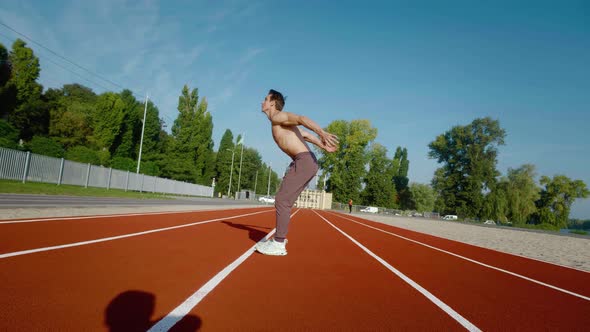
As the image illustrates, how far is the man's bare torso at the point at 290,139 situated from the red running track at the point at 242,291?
1562mm

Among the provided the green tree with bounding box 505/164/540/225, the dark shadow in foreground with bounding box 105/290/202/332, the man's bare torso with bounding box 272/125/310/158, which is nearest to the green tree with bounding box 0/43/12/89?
the man's bare torso with bounding box 272/125/310/158

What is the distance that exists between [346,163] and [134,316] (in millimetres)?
59828

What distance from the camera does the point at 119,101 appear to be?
48.8 metres

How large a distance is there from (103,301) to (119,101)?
52862 millimetres

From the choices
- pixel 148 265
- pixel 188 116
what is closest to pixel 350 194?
pixel 188 116

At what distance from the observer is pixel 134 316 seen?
2.17 meters

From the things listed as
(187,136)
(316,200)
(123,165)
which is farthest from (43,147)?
(316,200)

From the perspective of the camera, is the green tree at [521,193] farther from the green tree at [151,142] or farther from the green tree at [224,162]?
the green tree at [151,142]

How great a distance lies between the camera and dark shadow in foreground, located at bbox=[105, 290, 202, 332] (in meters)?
2.00

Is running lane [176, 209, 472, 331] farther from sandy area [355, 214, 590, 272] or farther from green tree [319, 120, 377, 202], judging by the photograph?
green tree [319, 120, 377, 202]

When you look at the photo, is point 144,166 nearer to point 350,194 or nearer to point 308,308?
point 350,194

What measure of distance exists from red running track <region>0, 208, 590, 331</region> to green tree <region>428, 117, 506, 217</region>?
170 ft

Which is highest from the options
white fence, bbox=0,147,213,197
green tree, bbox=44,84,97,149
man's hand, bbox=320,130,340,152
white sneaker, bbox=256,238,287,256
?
green tree, bbox=44,84,97,149

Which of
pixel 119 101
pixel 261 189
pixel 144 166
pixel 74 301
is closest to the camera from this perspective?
pixel 74 301
